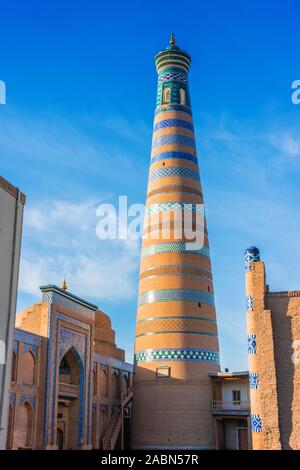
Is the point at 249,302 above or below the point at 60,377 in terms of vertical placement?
above

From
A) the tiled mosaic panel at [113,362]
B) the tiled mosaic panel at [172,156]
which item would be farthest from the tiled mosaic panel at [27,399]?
the tiled mosaic panel at [172,156]

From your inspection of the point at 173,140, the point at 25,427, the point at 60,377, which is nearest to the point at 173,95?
the point at 173,140

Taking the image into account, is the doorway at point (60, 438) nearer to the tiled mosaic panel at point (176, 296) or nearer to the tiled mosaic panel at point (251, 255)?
the tiled mosaic panel at point (176, 296)

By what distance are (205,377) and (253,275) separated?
8.42m

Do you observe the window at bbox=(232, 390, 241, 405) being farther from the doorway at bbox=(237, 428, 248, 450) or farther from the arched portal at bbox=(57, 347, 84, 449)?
the arched portal at bbox=(57, 347, 84, 449)

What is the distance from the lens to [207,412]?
22.2 meters

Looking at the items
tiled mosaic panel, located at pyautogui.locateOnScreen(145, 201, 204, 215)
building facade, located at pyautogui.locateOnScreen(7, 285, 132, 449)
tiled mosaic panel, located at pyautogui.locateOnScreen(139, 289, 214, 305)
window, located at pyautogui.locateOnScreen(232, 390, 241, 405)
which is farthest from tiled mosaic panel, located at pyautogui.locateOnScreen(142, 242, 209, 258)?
window, located at pyautogui.locateOnScreen(232, 390, 241, 405)

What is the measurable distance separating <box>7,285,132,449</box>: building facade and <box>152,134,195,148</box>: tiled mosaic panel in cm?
748

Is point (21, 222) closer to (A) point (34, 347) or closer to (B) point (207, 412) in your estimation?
(A) point (34, 347)

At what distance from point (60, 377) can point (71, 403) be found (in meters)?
0.99

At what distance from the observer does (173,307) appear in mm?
22891

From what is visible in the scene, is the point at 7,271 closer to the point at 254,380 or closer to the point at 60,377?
the point at 254,380

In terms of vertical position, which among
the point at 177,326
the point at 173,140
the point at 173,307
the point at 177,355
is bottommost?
the point at 177,355

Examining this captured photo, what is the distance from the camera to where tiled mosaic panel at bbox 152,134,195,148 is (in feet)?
82.6
